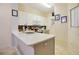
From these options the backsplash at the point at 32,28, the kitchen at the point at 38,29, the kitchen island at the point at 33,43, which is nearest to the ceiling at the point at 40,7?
the kitchen at the point at 38,29

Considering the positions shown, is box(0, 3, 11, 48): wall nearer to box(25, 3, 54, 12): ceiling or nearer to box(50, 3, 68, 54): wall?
box(25, 3, 54, 12): ceiling

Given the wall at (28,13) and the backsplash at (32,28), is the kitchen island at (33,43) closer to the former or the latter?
the backsplash at (32,28)

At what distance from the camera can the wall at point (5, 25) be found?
162cm

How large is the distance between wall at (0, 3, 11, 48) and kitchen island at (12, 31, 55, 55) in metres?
0.08

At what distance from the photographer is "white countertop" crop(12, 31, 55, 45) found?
1.61 metres

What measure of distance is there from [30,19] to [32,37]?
25cm

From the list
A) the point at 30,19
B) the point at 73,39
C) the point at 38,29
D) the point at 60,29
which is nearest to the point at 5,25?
the point at 30,19

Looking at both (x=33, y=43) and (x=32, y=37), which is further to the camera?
(x=32, y=37)

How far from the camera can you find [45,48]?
1633 mm

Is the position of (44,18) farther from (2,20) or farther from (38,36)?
(2,20)

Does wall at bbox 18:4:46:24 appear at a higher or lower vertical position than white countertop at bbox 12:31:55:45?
higher

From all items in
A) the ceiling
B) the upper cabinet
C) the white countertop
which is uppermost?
the ceiling

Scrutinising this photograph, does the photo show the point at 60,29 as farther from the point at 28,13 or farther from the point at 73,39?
the point at 28,13

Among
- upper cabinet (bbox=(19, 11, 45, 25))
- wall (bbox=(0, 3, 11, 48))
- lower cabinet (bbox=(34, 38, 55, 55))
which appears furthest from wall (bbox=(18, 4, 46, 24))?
lower cabinet (bbox=(34, 38, 55, 55))
